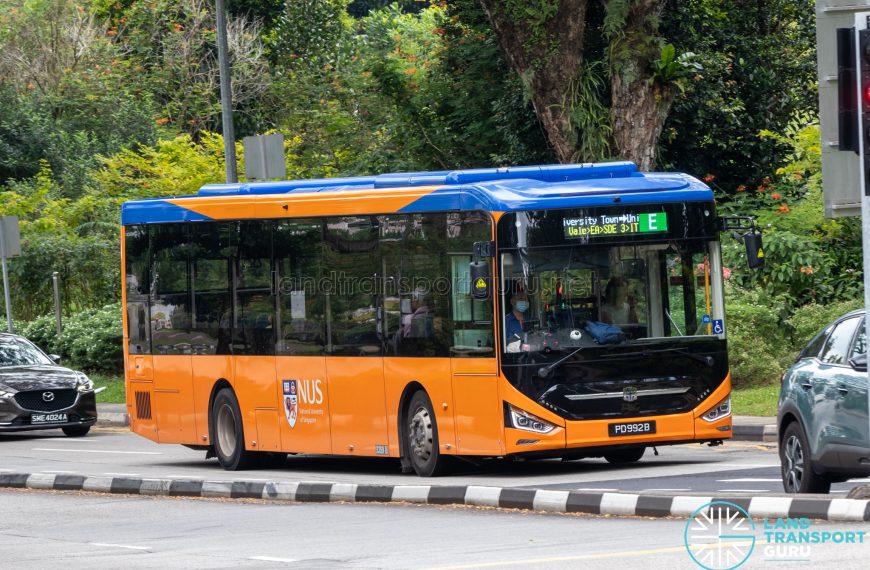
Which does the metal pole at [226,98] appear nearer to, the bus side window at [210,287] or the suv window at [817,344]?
the bus side window at [210,287]

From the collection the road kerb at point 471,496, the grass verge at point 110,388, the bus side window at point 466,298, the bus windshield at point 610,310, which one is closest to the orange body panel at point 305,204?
the bus side window at point 466,298

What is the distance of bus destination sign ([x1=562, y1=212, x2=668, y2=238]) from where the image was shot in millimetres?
16484

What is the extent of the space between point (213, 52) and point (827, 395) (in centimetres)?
3896

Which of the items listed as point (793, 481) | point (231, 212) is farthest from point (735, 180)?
point (793, 481)

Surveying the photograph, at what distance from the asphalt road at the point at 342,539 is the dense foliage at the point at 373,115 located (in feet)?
40.9

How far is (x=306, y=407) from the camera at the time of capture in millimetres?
18875

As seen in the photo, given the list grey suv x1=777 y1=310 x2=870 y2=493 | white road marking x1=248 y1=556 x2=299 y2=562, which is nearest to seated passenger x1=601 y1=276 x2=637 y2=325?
grey suv x1=777 y1=310 x2=870 y2=493

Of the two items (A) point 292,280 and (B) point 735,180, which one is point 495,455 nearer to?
(A) point 292,280

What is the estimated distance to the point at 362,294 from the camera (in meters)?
18.2

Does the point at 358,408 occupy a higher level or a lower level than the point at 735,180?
lower

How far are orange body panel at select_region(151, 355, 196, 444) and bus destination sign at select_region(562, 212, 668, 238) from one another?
6.33 metres

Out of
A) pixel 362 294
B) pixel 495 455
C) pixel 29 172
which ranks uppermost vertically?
pixel 29 172

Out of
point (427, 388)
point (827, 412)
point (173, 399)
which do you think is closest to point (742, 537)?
point (827, 412)

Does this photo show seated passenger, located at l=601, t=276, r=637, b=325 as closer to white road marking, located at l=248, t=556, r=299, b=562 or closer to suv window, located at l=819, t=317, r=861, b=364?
suv window, located at l=819, t=317, r=861, b=364
